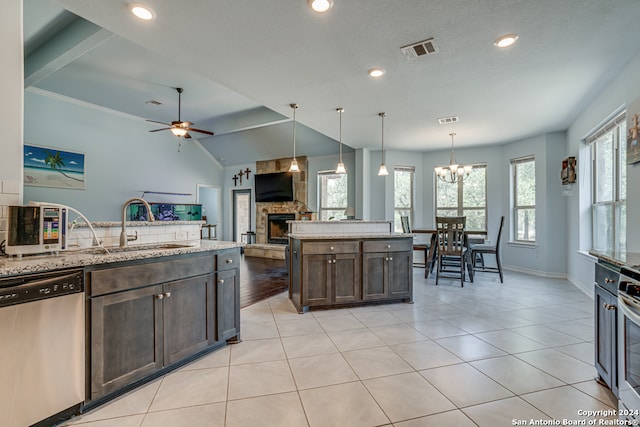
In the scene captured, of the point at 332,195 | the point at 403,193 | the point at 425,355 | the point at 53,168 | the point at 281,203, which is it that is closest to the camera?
the point at 425,355

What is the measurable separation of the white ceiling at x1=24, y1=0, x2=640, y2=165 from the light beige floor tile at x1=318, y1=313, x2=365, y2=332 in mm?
2628

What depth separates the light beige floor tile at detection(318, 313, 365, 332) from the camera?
9.67 ft

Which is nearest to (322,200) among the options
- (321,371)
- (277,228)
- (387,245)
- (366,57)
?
(277,228)

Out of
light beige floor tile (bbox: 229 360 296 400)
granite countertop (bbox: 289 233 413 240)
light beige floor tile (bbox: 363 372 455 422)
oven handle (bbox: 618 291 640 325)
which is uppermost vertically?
granite countertop (bbox: 289 233 413 240)

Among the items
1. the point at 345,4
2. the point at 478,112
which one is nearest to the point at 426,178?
the point at 478,112

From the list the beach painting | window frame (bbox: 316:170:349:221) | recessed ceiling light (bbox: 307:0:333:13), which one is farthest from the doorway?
recessed ceiling light (bbox: 307:0:333:13)

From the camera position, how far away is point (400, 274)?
3.76 meters

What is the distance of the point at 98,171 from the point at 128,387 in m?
6.29

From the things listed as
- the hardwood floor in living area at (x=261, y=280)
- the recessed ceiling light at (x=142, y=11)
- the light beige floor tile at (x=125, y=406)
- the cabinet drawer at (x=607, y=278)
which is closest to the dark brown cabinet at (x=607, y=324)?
the cabinet drawer at (x=607, y=278)

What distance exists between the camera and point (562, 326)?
9.77ft

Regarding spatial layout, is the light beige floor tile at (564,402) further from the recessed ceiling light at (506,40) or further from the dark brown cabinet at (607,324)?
the recessed ceiling light at (506,40)

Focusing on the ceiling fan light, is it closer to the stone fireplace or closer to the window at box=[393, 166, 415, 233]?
the stone fireplace

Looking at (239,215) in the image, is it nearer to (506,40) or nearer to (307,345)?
(307,345)

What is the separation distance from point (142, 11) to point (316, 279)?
2.88 m
